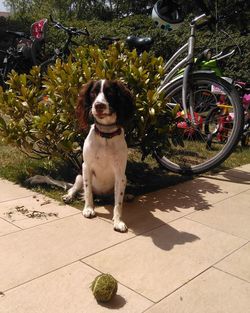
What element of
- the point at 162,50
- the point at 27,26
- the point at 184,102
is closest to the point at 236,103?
the point at 184,102

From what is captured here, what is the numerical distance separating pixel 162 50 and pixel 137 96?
26.3ft

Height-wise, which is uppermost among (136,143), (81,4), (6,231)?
(81,4)

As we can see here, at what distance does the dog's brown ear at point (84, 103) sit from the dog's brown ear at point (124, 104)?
0.24m

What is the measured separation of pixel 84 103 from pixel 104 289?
1.71m

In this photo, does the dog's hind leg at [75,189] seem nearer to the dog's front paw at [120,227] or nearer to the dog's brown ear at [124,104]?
the dog's front paw at [120,227]

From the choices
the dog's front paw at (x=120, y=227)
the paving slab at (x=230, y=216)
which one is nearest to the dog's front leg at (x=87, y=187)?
the dog's front paw at (x=120, y=227)

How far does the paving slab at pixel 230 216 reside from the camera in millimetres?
3596

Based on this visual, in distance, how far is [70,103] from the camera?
4145 mm

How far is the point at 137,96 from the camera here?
4.20 meters

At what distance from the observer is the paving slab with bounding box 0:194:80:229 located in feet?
11.6

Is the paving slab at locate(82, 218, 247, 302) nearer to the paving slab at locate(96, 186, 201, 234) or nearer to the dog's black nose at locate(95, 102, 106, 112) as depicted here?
the paving slab at locate(96, 186, 201, 234)

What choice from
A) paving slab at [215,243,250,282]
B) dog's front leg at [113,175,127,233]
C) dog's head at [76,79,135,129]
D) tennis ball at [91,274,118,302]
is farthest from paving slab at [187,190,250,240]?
tennis ball at [91,274,118,302]

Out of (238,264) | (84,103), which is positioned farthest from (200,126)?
(238,264)

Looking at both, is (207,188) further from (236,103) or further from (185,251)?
(185,251)
